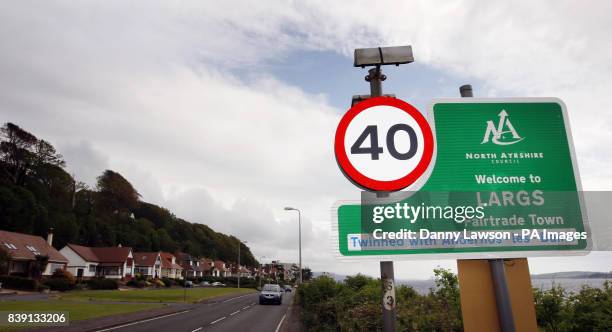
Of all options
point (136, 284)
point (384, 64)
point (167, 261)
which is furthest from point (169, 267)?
point (384, 64)

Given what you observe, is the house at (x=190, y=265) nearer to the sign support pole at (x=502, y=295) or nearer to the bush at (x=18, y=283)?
the bush at (x=18, y=283)

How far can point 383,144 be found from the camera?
216 centimetres

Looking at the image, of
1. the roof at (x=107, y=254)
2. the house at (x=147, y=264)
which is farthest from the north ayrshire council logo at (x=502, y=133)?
the house at (x=147, y=264)

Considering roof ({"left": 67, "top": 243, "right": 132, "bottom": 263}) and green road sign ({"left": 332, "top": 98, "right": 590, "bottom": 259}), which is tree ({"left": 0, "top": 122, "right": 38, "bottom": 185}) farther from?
green road sign ({"left": 332, "top": 98, "right": 590, "bottom": 259})

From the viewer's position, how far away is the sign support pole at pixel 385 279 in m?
2.18

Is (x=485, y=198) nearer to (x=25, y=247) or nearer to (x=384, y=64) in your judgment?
(x=384, y=64)

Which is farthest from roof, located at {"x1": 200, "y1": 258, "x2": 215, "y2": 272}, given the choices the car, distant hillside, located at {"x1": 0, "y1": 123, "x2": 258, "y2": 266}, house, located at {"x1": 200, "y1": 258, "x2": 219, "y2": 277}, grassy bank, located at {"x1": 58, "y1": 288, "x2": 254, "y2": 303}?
the car

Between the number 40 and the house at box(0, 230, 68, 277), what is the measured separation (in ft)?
202

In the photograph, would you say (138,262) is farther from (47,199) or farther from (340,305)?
(340,305)

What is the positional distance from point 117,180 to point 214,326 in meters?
109

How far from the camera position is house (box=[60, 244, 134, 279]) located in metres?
74.1

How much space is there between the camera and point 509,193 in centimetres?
211

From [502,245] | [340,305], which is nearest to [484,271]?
[502,245]

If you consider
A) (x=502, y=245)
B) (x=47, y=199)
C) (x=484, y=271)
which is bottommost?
(x=484, y=271)
